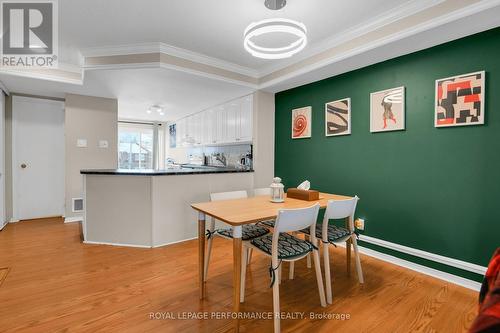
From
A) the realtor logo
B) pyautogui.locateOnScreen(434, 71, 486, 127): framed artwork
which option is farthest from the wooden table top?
the realtor logo

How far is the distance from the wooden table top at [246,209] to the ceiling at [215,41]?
1781 millimetres

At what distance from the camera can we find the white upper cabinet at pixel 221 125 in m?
4.14

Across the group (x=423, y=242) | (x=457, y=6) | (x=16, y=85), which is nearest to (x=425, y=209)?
Answer: (x=423, y=242)

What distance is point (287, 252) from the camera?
1.76m

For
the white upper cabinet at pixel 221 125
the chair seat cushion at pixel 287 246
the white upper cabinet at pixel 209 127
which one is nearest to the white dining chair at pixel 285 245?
the chair seat cushion at pixel 287 246

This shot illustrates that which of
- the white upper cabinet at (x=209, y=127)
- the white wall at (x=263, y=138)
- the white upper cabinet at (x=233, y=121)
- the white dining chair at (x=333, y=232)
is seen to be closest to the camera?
the white dining chair at (x=333, y=232)

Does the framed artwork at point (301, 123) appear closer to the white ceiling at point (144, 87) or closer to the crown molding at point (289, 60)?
the crown molding at point (289, 60)

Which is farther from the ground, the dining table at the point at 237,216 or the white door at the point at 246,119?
the white door at the point at 246,119

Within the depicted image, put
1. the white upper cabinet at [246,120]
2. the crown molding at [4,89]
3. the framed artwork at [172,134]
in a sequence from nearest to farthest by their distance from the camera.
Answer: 1. the crown molding at [4,89]
2. the white upper cabinet at [246,120]
3. the framed artwork at [172,134]

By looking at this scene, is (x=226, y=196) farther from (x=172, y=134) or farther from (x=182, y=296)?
(x=172, y=134)

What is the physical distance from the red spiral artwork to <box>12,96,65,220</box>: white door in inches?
171

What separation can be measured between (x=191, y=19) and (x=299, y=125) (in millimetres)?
2054

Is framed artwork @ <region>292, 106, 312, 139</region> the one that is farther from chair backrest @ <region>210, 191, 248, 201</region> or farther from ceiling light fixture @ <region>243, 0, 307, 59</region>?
ceiling light fixture @ <region>243, 0, 307, 59</region>

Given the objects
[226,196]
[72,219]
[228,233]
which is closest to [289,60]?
[226,196]
